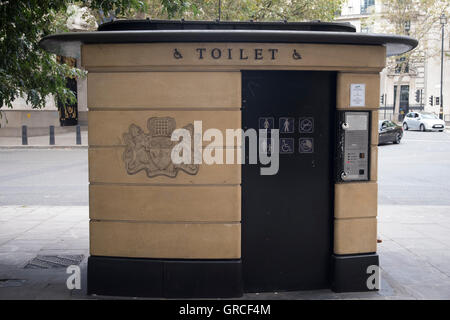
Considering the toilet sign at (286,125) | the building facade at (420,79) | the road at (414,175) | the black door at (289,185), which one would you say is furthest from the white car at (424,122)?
the toilet sign at (286,125)

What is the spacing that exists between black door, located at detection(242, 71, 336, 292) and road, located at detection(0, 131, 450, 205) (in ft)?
20.3

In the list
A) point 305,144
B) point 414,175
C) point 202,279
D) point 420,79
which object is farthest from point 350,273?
point 420,79

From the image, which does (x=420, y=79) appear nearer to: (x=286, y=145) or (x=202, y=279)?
(x=286, y=145)

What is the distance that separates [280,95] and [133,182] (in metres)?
1.77

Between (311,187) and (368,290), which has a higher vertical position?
(311,187)

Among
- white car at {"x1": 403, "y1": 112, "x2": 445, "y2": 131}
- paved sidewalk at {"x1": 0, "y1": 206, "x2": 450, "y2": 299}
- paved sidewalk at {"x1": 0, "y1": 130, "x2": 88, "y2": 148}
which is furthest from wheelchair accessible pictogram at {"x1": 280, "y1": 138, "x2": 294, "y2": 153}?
white car at {"x1": 403, "y1": 112, "x2": 445, "y2": 131}

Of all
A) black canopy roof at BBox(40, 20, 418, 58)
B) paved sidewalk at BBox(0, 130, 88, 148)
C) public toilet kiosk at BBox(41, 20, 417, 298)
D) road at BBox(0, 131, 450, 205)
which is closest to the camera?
black canopy roof at BBox(40, 20, 418, 58)

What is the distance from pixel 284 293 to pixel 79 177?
33.8 ft

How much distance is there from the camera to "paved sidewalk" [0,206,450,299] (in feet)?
16.9

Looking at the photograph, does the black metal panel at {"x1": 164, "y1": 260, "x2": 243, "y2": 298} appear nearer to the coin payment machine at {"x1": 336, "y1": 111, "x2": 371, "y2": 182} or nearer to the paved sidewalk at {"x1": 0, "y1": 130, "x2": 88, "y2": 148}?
the coin payment machine at {"x1": 336, "y1": 111, "x2": 371, "y2": 182}

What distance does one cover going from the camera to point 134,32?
4.67 metres
